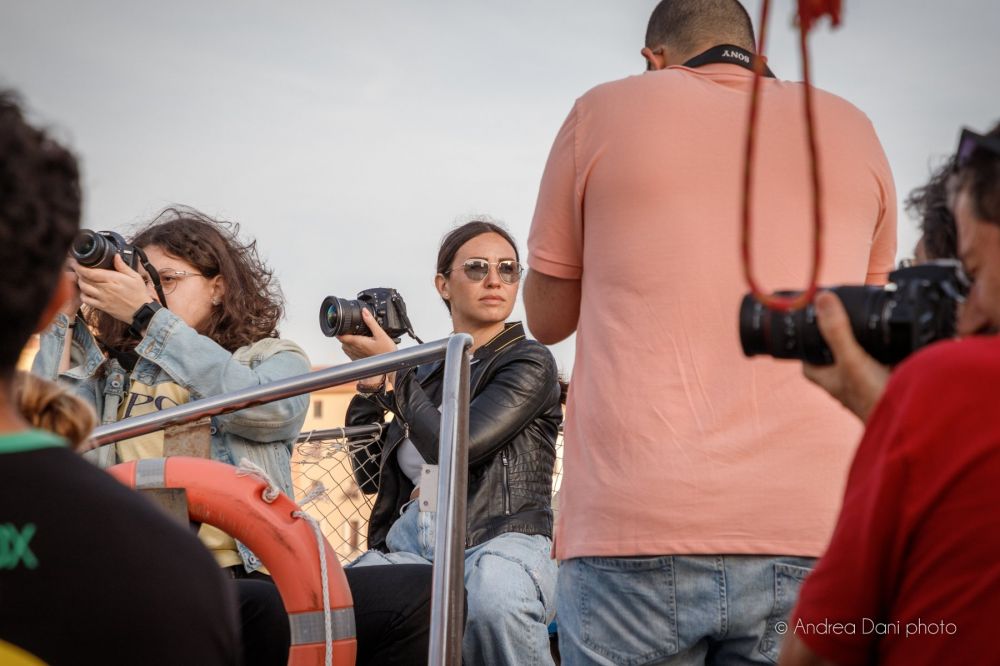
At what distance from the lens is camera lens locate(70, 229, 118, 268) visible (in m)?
3.84

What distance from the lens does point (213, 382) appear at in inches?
146

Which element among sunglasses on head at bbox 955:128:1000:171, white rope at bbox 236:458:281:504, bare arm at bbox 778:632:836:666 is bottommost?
white rope at bbox 236:458:281:504

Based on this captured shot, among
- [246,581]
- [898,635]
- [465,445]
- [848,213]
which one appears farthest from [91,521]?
[246,581]

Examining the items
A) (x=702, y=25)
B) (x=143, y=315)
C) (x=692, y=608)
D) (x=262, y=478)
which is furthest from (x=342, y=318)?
(x=692, y=608)

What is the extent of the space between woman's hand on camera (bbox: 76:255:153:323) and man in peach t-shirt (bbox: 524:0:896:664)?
1784mm

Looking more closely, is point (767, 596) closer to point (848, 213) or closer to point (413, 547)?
point (848, 213)

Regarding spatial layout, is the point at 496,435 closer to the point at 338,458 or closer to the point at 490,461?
the point at 490,461

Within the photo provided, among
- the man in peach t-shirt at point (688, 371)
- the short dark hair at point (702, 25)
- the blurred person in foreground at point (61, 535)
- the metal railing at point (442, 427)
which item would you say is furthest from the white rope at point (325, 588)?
the blurred person in foreground at point (61, 535)

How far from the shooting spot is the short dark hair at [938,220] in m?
1.84

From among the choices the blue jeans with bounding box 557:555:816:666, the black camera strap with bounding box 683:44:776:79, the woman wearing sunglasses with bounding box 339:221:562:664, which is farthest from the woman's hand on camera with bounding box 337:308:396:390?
the blue jeans with bounding box 557:555:816:666

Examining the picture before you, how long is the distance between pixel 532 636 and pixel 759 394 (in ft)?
4.99

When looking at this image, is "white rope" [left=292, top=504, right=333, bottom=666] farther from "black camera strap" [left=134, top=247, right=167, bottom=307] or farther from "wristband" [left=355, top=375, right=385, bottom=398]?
"wristband" [left=355, top=375, right=385, bottom=398]

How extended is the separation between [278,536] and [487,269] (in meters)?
1.68

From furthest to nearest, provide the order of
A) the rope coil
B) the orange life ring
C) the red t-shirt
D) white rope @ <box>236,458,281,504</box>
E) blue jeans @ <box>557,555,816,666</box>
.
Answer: white rope @ <box>236,458,281,504</box> → the orange life ring → blue jeans @ <box>557,555,816,666</box> → the red t-shirt → the rope coil
